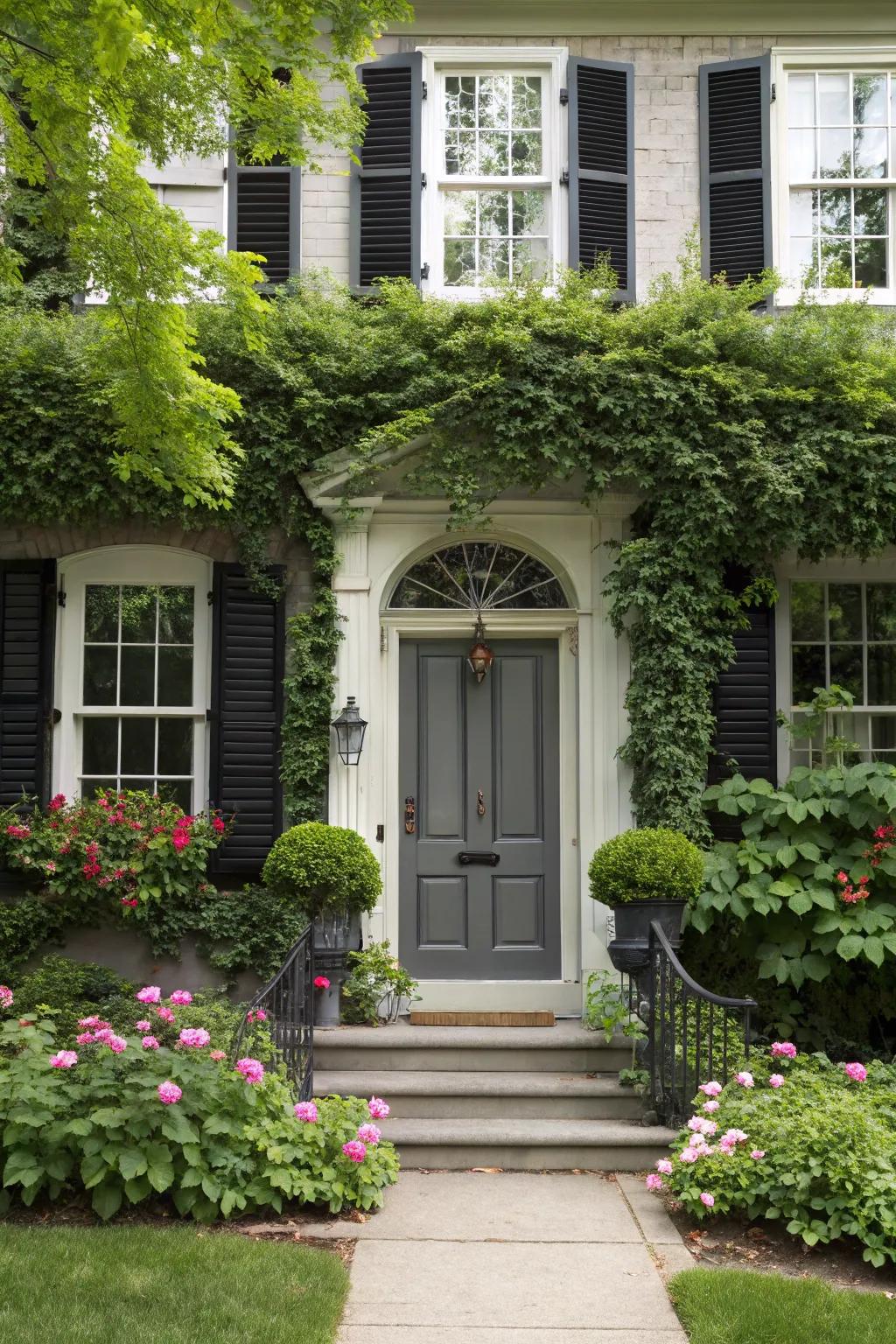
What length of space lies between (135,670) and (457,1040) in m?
3.10

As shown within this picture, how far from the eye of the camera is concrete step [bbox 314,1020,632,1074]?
6.60m

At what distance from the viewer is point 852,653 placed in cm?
807

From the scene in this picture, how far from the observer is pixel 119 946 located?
→ 7.34m

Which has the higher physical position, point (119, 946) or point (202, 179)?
point (202, 179)

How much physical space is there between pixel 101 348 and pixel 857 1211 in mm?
5096

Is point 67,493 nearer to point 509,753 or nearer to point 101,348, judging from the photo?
point 101,348

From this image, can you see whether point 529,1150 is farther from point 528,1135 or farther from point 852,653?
point 852,653

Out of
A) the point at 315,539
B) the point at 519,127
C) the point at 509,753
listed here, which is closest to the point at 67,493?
the point at 315,539

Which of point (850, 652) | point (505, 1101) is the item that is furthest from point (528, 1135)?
point (850, 652)

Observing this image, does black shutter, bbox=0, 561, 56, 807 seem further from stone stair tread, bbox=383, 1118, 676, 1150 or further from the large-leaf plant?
the large-leaf plant

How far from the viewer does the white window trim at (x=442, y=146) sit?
8172 millimetres

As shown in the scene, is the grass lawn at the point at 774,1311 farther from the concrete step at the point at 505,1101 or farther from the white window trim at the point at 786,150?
the white window trim at the point at 786,150

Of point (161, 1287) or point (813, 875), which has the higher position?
point (813, 875)

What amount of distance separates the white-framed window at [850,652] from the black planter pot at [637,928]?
1865 mm
